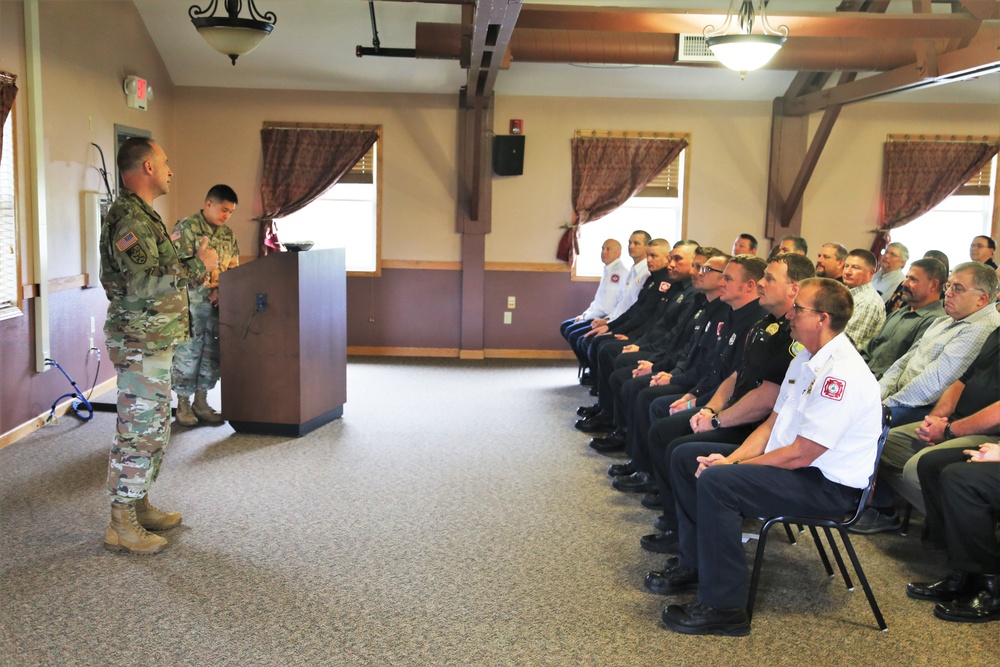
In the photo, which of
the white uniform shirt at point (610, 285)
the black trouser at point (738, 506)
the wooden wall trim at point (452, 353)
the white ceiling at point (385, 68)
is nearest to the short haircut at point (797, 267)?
the black trouser at point (738, 506)

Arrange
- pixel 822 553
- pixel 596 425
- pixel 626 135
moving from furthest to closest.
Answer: pixel 626 135 → pixel 596 425 → pixel 822 553

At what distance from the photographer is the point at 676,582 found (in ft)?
10.3

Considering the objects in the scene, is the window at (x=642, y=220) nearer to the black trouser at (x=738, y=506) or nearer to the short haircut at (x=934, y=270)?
the short haircut at (x=934, y=270)

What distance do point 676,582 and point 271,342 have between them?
287 centimetres

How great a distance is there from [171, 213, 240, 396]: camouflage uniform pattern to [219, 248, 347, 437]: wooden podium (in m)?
0.26

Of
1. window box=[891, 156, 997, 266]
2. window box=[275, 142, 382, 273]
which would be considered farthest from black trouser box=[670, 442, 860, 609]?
window box=[891, 156, 997, 266]

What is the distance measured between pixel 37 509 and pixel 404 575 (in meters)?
1.78

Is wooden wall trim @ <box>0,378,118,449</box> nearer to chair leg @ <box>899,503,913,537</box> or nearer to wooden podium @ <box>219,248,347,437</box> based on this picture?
wooden podium @ <box>219,248,347,437</box>

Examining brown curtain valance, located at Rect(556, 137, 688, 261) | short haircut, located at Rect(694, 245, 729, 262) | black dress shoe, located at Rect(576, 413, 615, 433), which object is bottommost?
black dress shoe, located at Rect(576, 413, 615, 433)

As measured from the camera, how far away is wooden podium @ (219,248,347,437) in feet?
16.6

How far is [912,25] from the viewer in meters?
5.50

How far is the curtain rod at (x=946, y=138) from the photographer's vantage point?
8078mm

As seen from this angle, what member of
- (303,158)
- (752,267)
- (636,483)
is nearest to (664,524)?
(636,483)

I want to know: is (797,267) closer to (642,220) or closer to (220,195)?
(220,195)
